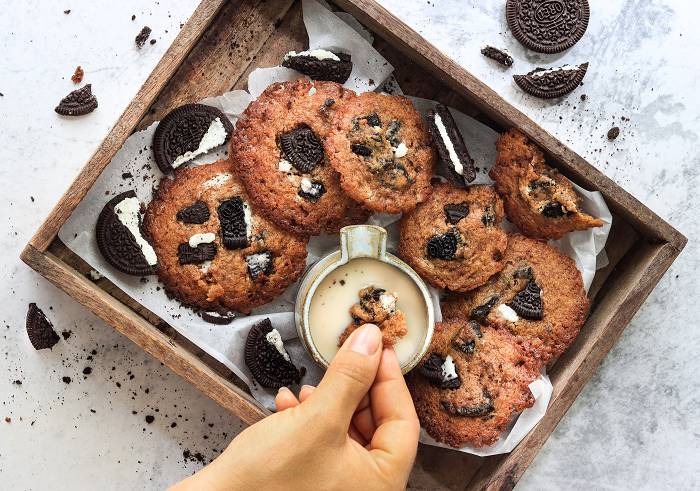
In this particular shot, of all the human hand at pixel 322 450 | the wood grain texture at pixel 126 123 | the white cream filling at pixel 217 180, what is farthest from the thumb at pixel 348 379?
the wood grain texture at pixel 126 123

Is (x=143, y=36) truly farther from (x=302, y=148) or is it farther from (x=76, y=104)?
(x=302, y=148)

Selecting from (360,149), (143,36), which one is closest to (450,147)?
(360,149)

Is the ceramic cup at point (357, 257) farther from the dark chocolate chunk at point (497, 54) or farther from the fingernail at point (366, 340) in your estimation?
the dark chocolate chunk at point (497, 54)

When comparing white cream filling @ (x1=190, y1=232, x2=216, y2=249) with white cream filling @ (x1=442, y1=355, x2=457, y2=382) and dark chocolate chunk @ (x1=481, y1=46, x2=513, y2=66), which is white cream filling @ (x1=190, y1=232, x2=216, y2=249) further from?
dark chocolate chunk @ (x1=481, y1=46, x2=513, y2=66)

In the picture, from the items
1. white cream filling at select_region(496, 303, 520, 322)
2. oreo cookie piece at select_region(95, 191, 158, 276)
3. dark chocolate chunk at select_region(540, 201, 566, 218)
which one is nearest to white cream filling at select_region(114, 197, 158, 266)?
oreo cookie piece at select_region(95, 191, 158, 276)

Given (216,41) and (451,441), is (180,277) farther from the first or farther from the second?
(451,441)

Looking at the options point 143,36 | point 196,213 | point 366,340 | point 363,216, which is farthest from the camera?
point 143,36

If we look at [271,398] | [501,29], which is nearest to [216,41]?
[501,29]
